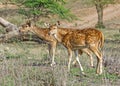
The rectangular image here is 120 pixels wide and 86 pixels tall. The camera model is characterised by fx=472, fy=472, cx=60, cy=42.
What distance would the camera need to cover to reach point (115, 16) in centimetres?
4753

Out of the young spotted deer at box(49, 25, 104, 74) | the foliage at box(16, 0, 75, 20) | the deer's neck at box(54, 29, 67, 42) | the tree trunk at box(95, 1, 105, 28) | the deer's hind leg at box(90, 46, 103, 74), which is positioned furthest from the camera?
the tree trunk at box(95, 1, 105, 28)

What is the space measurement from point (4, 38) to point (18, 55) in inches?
188

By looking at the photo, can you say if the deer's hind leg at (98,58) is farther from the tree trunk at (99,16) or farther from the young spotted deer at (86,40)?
the tree trunk at (99,16)

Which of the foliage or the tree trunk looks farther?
the tree trunk

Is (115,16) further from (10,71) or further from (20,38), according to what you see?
(10,71)


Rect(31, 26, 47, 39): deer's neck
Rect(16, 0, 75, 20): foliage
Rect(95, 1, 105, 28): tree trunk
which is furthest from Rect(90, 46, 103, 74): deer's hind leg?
Rect(95, 1, 105, 28): tree trunk

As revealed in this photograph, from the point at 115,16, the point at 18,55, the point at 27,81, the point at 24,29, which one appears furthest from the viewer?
the point at 115,16

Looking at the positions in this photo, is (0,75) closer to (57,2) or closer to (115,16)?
(57,2)

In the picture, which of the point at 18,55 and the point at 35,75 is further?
the point at 18,55

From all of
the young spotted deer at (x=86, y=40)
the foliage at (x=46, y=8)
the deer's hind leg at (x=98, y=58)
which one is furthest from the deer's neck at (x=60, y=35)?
the foliage at (x=46, y=8)

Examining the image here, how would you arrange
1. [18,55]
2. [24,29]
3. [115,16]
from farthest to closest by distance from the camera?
[115,16], [24,29], [18,55]

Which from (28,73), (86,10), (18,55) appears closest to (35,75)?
(28,73)

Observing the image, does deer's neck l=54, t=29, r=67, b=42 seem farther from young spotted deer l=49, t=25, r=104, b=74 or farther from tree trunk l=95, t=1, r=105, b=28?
tree trunk l=95, t=1, r=105, b=28

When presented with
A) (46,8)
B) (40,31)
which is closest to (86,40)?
(40,31)
